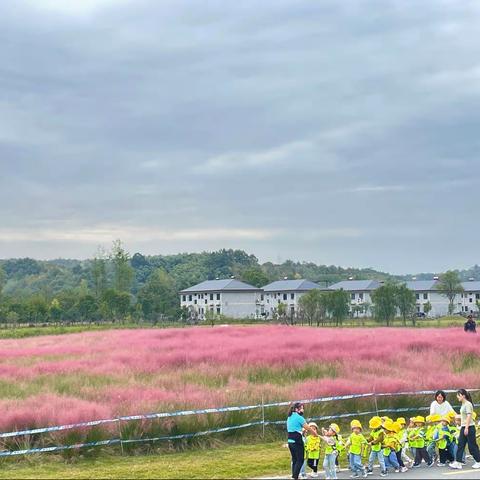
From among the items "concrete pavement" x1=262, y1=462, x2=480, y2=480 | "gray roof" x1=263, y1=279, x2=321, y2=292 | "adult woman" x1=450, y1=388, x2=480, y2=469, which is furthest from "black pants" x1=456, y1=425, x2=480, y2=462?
"gray roof" x1=263, y1=279, x2=321, y2=292

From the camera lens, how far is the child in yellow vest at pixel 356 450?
1255 cm

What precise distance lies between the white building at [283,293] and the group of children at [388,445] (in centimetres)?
11203

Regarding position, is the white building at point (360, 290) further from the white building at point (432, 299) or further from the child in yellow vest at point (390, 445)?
the child in yellow vest at point (390, 445)

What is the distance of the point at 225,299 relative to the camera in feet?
401

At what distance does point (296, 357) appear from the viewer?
24.7m

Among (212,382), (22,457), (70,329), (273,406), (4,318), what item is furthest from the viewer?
(4,318)

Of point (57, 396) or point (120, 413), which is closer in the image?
point (120, 413)

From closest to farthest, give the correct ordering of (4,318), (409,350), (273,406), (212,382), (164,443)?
(164,443) < (273,406) < (212,382) < (409,350) < (4,318)

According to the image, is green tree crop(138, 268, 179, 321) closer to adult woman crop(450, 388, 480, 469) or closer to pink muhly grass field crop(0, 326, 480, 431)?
pink muhly grass field crop(0, 326, 480, 431)

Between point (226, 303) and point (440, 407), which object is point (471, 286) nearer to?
point (226, 303)

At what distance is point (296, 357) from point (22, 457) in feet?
40.6

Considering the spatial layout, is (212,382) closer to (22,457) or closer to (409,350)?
(22,457)

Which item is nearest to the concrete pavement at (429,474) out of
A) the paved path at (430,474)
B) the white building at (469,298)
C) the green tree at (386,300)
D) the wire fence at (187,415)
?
the paved path at (430,474)

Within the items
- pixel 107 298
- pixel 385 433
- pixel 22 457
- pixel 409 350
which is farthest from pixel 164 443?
pixel 107 298
